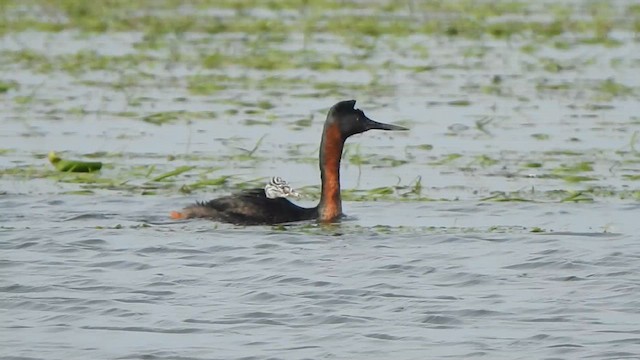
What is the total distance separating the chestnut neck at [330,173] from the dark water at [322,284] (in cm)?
17

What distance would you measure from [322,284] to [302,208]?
2.45 meters

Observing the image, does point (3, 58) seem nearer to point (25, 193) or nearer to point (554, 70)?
point (554, 70)

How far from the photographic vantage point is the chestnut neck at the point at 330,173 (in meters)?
12.5

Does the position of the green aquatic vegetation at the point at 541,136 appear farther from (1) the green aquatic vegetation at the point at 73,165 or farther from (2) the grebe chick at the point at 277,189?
(1) the green aquatic vegetation at the point at 73,165

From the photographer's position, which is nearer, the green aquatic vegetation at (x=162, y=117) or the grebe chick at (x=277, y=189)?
the grebe chick at (x=277, y=189)

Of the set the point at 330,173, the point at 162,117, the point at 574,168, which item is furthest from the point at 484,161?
the point at 162,117

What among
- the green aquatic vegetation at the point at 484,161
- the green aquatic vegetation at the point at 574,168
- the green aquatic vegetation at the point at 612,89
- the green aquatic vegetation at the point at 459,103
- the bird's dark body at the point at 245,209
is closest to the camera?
the bird's dark body at the point at 245,209

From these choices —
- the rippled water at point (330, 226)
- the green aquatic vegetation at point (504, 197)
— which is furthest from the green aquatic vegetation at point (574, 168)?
the green aquatic vegetation at point (504, 197)

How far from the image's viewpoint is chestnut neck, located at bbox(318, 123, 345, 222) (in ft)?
40.9

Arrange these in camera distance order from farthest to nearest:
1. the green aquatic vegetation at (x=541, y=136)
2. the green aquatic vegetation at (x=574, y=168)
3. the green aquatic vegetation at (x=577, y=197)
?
the green aquatic vegetation at (x=541, y=136)
the green aquatic vegetation at (x=574, y=168)
the green aquatic vegetation at (x=577, y=197)

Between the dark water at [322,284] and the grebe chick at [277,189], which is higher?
the grebe chick at [277,189]

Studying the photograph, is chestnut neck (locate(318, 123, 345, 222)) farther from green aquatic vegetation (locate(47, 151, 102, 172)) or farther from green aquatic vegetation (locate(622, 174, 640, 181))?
green aquatic vegetation (locate(622, 174, 640, 181))

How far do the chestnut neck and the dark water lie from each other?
175 millimetres

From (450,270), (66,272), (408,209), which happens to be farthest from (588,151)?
(66,272)
